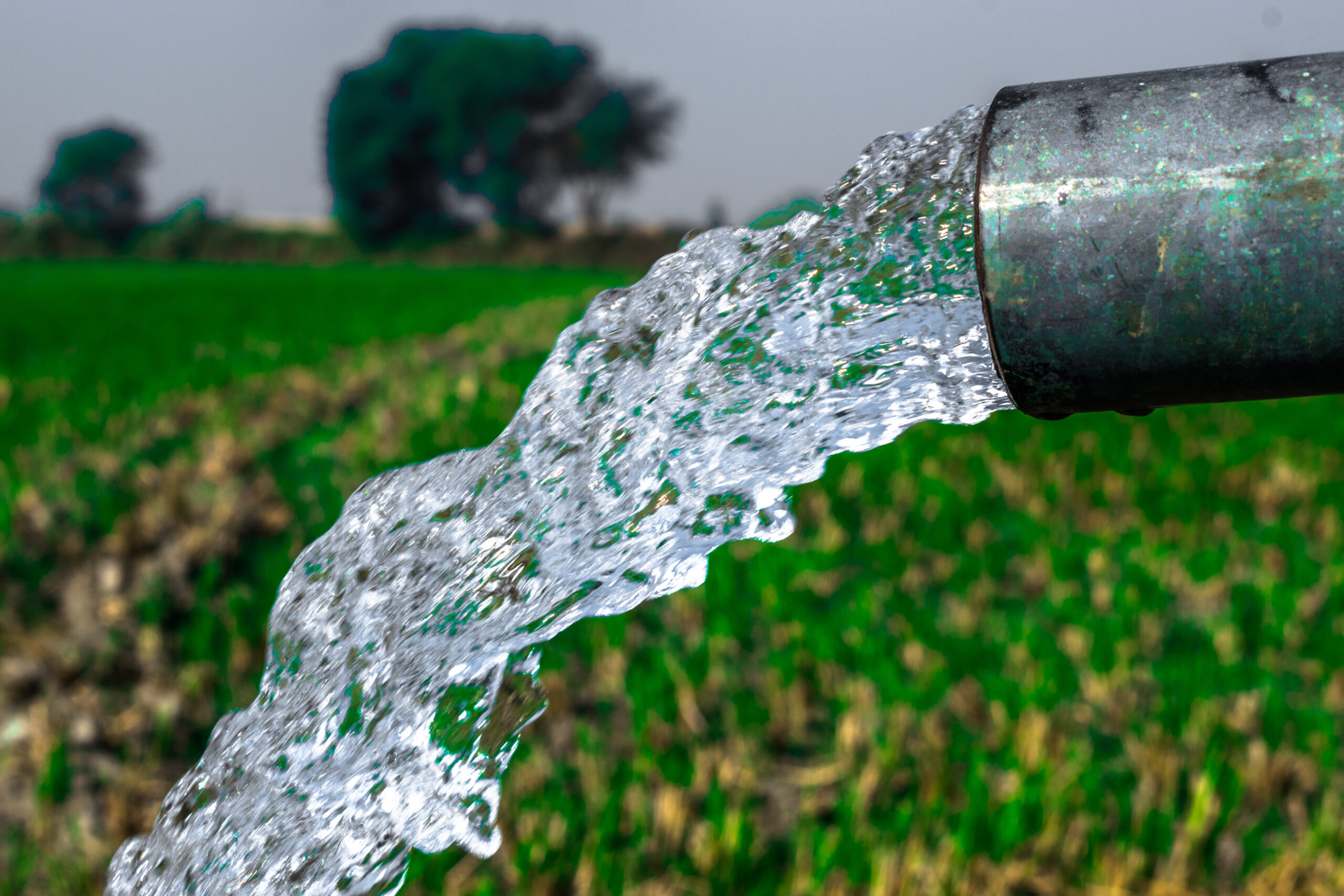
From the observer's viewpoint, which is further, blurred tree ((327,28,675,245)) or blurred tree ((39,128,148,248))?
blurred tree ((39,128,148,248))

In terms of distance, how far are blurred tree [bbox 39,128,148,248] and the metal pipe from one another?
195 feet

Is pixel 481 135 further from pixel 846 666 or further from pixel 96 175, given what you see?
pixel 846 666

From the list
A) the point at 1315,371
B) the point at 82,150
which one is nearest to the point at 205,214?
the point at 82,150

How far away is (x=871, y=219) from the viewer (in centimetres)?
91

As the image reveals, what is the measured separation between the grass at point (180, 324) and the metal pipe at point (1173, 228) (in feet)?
15.1

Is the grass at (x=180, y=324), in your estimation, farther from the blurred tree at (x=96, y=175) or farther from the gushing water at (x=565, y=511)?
the blurred tree at (x=96, y=175)

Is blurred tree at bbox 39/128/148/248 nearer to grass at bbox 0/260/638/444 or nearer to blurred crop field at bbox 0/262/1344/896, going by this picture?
grass at bbox 0/260/638/444

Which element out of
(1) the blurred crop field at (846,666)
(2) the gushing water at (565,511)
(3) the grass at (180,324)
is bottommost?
(1) the blurred crop field at (846,666)

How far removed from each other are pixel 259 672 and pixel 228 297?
1229 cm

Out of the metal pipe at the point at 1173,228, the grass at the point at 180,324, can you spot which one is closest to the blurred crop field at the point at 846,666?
the grass at the point at 180,324

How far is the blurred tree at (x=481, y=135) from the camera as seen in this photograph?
138ft

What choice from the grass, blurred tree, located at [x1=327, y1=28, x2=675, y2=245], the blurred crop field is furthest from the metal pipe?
blurred tree, located at [x1=327, y1=28, x2=675, y2=245]

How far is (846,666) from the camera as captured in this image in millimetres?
2691

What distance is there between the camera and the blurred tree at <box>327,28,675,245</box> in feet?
138
